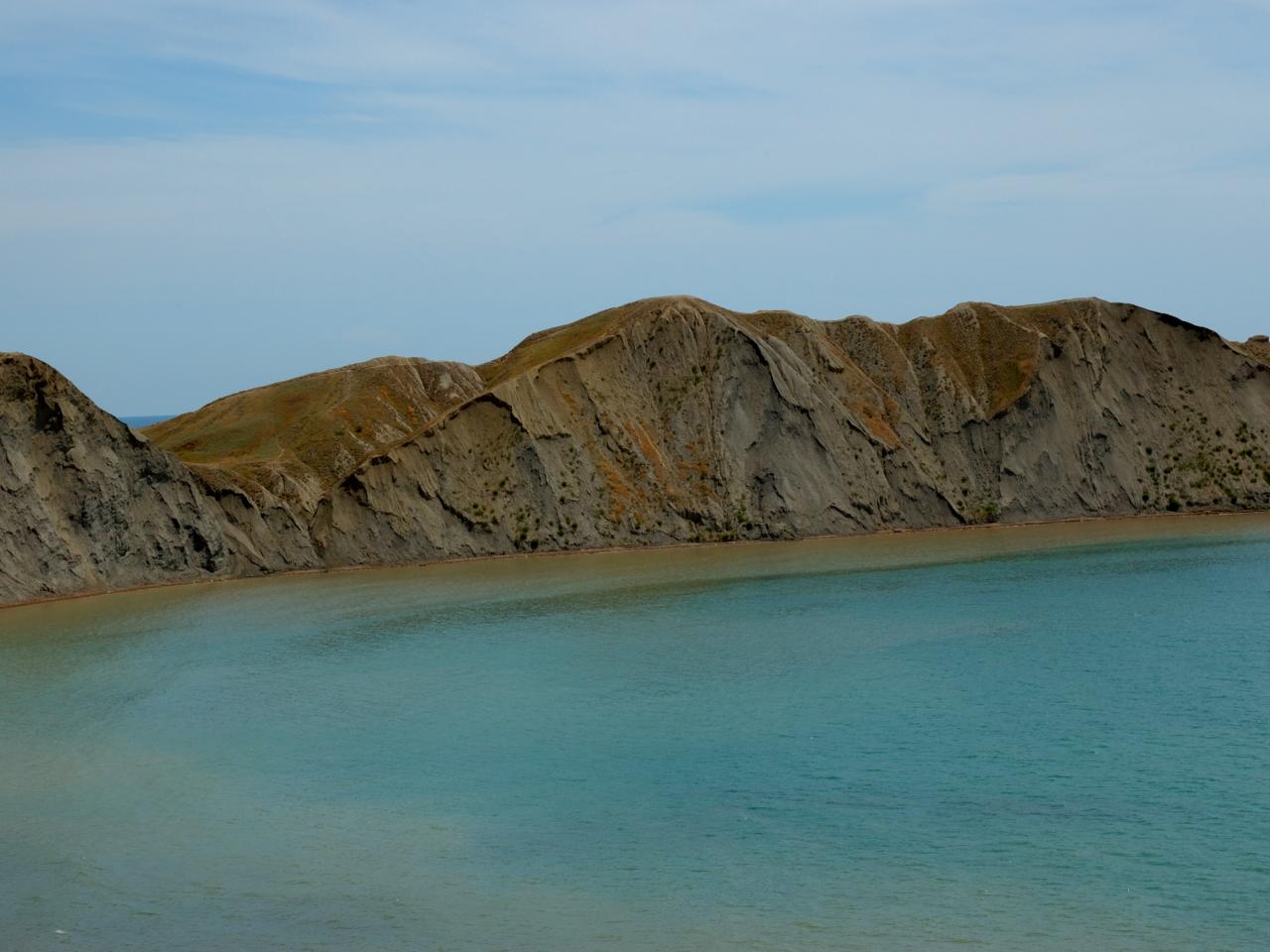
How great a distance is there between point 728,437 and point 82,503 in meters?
44.1

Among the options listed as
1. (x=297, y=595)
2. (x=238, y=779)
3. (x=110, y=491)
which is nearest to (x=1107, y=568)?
(x=297, y=595)

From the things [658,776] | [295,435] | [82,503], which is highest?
[295,435]

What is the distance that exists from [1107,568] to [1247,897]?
Answer: 1976 inches

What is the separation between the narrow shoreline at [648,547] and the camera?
257 ft

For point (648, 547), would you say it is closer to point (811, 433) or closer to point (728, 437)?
point (728, 437)

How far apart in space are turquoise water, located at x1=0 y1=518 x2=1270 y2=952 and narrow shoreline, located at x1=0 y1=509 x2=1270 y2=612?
49.2ft

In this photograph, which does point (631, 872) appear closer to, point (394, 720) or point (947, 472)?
point (394, 720)

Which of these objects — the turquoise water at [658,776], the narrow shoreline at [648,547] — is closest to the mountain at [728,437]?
the narrow shoreline at [648,547]

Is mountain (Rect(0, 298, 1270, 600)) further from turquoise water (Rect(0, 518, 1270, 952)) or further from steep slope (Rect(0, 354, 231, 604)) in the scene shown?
turquoise water (Rect(0, 518, 1270, 952))

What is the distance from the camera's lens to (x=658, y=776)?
3175 cm

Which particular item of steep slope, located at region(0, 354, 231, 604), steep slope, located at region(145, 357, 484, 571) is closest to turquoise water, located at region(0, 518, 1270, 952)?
steep slope, located at region(0, 354, 231, 604)

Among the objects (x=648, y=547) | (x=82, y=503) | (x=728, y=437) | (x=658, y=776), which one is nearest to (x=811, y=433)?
(x=728, y=437)

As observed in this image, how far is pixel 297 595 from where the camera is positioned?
239 ft

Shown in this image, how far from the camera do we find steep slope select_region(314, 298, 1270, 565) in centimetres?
→ 9138
